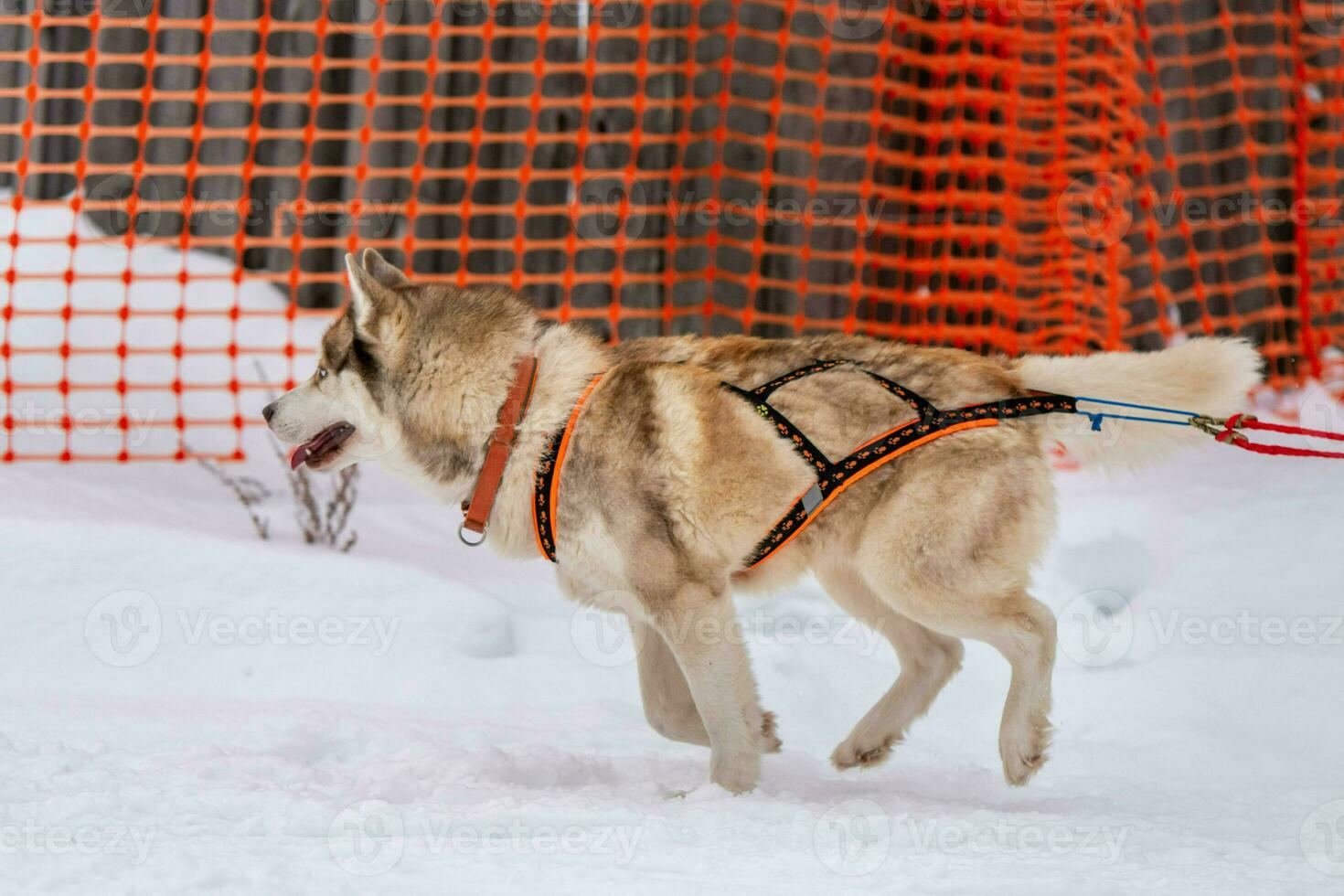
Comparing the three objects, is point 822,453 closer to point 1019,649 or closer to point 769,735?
point 1019,649

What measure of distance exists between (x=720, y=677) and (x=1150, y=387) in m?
1.47

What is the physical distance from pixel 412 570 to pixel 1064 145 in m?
4.32

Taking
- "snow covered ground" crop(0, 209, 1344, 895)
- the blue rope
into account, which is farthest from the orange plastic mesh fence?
the blue rope

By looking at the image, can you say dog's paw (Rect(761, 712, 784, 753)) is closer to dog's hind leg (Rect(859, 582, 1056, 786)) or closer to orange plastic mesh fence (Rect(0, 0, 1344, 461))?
dog's hind leg (Rect(859, 582, 1056, 786))

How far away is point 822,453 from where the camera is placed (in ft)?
11.5

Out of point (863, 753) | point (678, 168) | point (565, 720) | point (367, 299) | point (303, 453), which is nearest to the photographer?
point (367, 299)

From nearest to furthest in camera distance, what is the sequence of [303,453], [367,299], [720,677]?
[720,677]
[367,299]
[303,453]

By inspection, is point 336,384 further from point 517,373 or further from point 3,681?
point 3,681

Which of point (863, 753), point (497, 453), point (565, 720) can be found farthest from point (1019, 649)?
point (565, 720)

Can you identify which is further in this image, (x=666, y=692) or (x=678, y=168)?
(x=678, y=168)

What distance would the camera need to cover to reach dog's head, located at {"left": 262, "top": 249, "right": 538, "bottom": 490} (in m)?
3.62

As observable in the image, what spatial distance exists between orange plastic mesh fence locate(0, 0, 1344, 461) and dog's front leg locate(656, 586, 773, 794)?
3750mm

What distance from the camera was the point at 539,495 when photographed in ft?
11.5

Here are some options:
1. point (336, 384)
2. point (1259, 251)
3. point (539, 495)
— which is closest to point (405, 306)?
point (336, 384)
